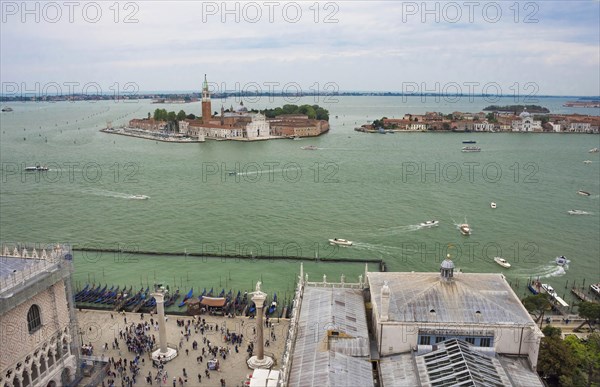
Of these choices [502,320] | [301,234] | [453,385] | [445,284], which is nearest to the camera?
[453,385]

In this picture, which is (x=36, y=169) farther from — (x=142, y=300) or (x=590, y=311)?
(x=590, y=311)

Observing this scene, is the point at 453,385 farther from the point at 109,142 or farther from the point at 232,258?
the point at 109,142

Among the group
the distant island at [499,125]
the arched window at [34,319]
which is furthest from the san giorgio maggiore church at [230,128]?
the arched window at [34,319]

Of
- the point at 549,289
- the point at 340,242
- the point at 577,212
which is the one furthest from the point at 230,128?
the point at 549,289

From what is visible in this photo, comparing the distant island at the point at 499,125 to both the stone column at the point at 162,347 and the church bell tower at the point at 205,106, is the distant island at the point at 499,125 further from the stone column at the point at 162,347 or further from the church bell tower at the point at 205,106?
the stone column at the point at 162,347

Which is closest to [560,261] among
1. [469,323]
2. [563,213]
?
[563,213]
